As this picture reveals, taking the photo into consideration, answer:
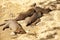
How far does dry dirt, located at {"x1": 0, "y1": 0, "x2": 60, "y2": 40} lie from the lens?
17.9 feet

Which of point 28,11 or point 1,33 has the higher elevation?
point 28,11

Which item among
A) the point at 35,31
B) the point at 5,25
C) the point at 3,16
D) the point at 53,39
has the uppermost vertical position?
the point at 3,16

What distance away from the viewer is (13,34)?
582 cm

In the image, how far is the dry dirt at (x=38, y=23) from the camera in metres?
5.46

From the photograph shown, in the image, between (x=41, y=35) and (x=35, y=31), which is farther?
(x=35, y=31)

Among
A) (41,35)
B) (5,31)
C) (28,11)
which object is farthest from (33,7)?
(41,35)

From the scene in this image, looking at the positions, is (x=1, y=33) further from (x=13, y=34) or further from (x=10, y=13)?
(x=10, y=13)

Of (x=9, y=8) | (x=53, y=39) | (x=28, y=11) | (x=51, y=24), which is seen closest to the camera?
(x=53, y=39)

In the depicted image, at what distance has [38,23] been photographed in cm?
618

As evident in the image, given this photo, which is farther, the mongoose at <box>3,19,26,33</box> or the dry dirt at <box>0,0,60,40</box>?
the mongoose at <box>3,19,26,33</box>

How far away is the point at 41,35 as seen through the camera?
5414 millimetres

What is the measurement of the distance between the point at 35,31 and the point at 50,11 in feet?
3.69

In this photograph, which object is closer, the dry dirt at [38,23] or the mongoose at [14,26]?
the dry dirt at [38,23]

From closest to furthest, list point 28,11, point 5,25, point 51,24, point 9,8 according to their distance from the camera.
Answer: point 51,24 → point 5,25 → point 28,11 → point 9,8
